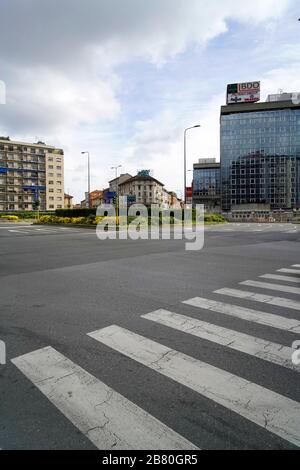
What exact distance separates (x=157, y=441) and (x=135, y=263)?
7442 mm

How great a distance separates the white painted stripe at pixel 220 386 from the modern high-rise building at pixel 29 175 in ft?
292

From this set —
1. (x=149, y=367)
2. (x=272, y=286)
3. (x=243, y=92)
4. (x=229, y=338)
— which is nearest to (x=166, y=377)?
(x=149, y=367)

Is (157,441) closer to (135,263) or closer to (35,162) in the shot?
(135,263)

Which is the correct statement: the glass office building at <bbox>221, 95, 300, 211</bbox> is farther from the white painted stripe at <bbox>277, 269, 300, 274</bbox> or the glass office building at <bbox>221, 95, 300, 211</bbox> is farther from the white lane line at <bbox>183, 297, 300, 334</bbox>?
the white lane line at <bbox>183, 297, 300, 334</bbox>

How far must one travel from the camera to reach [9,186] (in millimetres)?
90188

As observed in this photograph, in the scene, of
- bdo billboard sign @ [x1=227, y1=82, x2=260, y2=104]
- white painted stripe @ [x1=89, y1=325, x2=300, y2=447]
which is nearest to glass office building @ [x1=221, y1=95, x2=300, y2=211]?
bdo billboard sign @ [x1=227, y1=82, x2=260, y2=104]

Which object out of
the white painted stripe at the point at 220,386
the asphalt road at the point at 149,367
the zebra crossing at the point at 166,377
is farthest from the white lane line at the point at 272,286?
the white painted stripe at the point at 220,386

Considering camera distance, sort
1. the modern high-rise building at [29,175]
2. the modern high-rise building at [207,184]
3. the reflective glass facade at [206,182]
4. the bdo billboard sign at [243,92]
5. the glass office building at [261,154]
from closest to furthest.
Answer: the glass office building at [261,154], the bdo billboard sign at [243,92], the modern high-rise building at [29,175], the modern high-rise building at [207,184], the reflective glass facade at [206,182]

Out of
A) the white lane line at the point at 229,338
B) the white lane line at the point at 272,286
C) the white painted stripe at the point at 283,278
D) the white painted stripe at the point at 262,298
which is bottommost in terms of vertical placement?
the white lane line at the point at 229,338

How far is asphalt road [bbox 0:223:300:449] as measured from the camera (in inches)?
84.8

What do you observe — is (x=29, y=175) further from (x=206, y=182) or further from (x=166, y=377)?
(x=166, y=377)

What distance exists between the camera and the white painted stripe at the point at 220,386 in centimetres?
227

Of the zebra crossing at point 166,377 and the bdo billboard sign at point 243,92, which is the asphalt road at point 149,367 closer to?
the zebra crossing at point 166,377

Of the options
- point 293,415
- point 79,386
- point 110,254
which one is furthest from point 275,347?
point 110,254
